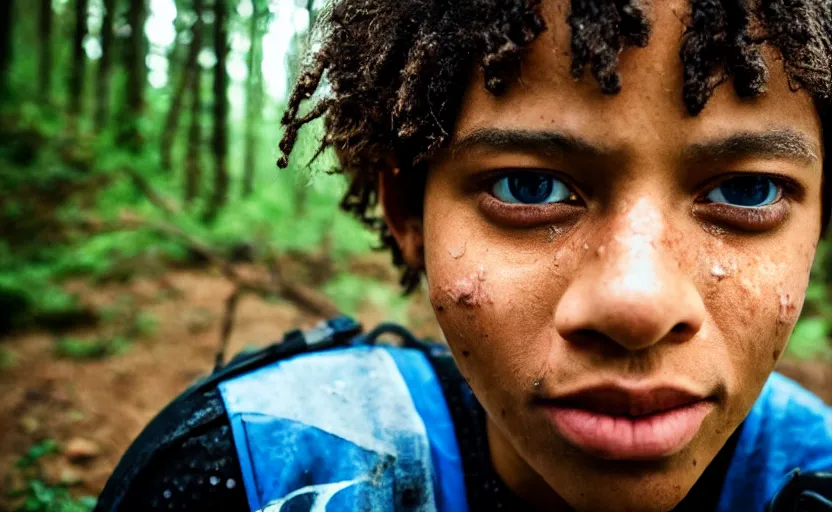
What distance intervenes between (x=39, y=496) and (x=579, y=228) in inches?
116

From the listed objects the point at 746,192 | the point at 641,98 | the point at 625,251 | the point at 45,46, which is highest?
the point at 45,46

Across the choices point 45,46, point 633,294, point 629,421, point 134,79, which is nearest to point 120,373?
point 629,421

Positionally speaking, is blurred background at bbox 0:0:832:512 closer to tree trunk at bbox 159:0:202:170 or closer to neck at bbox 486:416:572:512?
tree trunk at bbox 159:0:202:170

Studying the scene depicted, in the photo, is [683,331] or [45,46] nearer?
[683,331]

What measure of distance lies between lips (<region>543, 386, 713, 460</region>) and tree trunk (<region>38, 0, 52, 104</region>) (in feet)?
46.9

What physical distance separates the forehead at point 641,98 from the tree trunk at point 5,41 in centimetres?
1223

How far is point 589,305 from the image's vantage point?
3.18 feet

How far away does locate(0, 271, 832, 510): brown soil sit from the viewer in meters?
3.47

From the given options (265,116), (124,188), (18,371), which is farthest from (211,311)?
(265,116)

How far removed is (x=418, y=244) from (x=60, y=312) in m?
5.23

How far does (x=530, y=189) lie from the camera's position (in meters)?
1.15

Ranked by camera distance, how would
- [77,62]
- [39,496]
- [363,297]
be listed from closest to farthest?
1. [39,496]
2. [363,297]
3. [77,62]

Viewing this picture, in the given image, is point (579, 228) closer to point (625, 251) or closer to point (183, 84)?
point (625, 251)

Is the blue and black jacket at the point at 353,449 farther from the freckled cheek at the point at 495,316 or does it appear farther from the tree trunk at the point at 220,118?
the tree trunk at the point at 220,118
